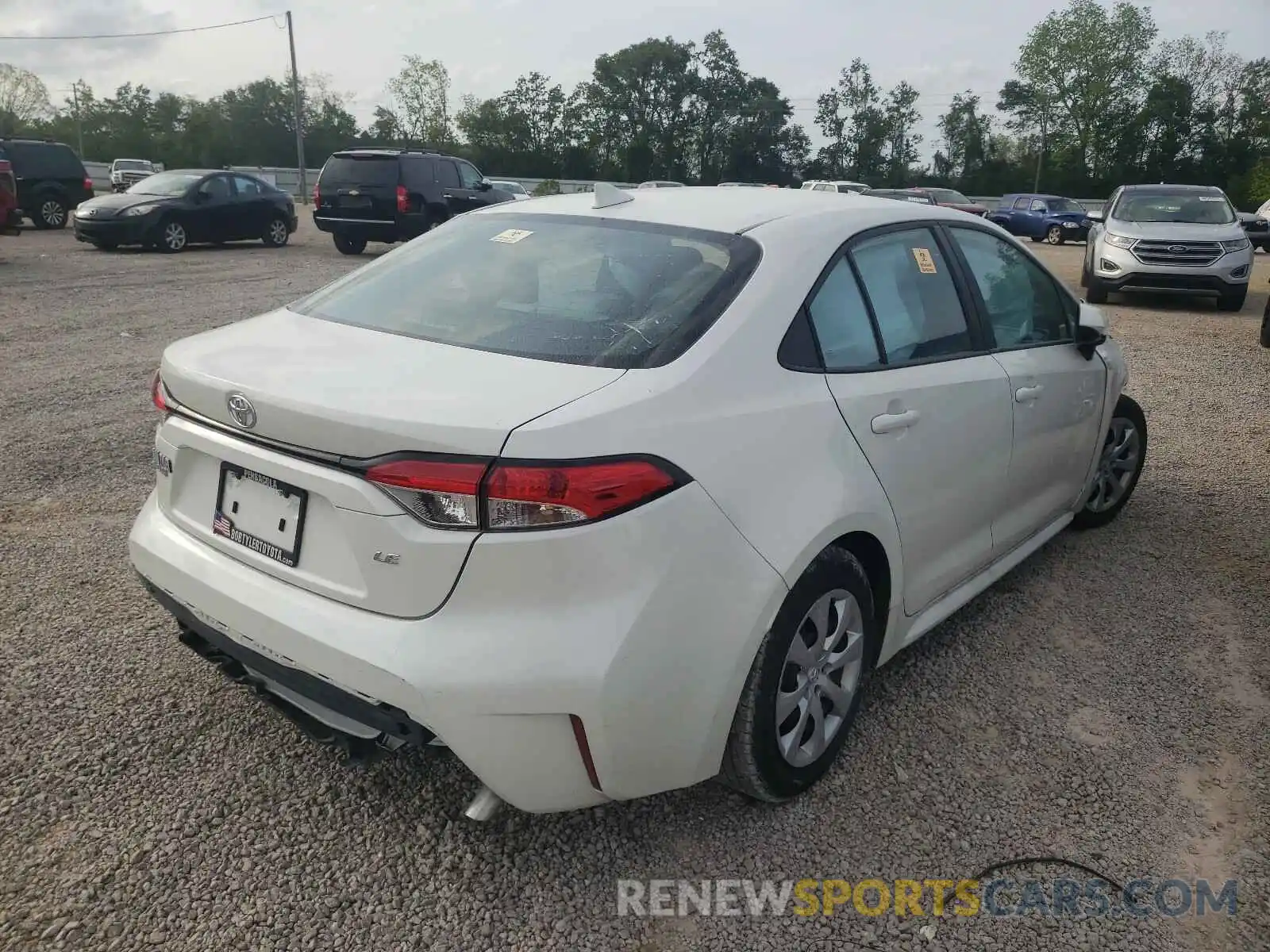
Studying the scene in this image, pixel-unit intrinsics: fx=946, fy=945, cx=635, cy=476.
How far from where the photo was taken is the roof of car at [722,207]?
111 inches

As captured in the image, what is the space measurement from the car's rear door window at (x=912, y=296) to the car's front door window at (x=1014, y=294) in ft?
0.78

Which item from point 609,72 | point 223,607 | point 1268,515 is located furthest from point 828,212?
point 609,72

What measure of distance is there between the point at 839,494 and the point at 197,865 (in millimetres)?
1836

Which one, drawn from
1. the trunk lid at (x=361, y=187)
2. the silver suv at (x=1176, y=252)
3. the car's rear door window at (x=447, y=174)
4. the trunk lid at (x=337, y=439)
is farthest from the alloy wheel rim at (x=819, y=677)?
the car's rear door window at (x=447, y=174)

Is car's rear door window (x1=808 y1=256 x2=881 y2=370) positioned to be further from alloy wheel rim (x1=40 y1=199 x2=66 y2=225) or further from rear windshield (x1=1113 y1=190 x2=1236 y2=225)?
alloy wheel rim (x1=40 y1=199 x2=66 y2=225)

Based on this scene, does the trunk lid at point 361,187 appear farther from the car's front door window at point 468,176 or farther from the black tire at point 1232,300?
the black tire at point 1232,300

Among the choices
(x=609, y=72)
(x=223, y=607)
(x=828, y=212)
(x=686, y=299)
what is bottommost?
(x=223, y=607)

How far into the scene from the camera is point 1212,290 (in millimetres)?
12414

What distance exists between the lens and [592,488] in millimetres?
1944

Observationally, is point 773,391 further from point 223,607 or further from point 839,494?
point 223,607

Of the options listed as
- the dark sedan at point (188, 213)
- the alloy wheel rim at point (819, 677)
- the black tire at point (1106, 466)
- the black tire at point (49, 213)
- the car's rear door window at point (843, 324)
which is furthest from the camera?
the black tire at point (49, 213)

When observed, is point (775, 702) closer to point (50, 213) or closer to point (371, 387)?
point (371, 387)

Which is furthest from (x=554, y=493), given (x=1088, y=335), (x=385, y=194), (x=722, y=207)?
(x=385, y=194)

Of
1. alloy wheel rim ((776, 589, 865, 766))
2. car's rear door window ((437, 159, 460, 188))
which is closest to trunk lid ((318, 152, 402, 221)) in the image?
car's rear door window ((437, 159, 460, 188))
